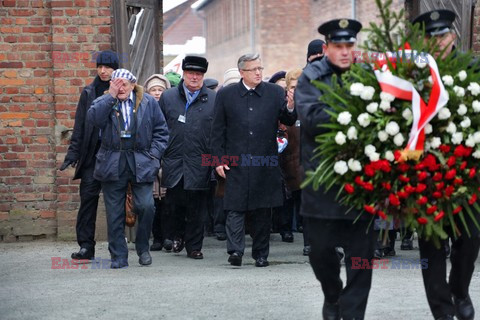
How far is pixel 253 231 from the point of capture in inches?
394

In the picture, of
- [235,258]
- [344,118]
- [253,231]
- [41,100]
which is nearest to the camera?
[344,118]

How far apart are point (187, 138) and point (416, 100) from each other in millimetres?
5058

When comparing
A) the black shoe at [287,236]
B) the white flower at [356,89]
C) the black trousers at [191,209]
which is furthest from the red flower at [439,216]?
the black shoe at [287,236]

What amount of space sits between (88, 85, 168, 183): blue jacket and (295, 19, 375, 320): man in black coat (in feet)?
10.7

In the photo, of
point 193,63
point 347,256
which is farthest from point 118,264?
point 347,256

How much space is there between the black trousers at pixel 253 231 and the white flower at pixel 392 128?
13.6 feet

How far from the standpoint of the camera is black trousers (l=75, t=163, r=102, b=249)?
1015 cm

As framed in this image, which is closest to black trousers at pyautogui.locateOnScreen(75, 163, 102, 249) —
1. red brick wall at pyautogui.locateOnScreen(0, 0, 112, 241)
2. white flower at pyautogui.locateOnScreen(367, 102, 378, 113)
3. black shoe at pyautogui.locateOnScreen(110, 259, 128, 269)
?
black shoe at pyautogui.locateOnScreen(110, 259, 128, 269)

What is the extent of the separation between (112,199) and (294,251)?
7.95 feet

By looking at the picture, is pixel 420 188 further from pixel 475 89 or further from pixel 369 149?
pixel 475 89

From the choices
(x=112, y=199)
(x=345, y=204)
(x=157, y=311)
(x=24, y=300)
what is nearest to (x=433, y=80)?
(x=345, y=204)

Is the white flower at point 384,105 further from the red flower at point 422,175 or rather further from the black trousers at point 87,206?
the black trousers at point 87,206

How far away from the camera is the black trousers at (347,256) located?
6.29 meters

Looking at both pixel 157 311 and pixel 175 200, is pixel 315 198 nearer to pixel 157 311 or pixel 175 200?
pixel 157 311
